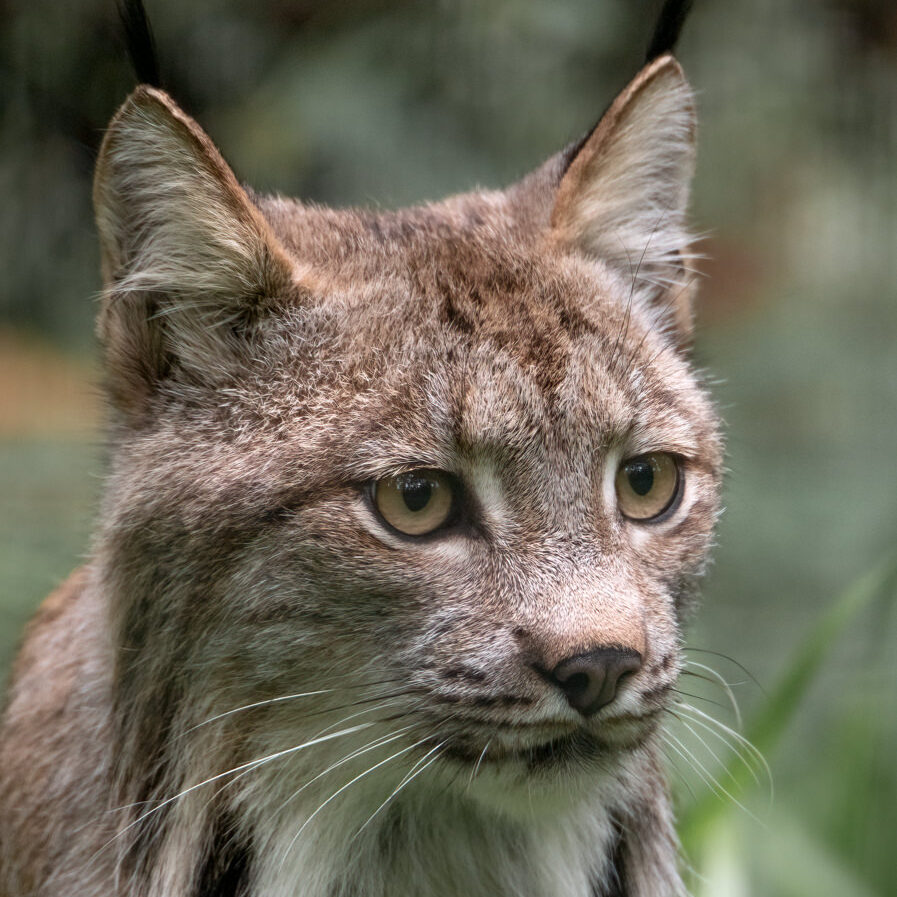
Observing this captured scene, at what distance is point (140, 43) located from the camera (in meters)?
3.05

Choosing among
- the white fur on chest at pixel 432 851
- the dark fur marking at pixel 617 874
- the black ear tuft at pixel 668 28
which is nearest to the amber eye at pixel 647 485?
the white fur on chest at pixel 432 851

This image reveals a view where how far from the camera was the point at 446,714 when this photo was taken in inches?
113

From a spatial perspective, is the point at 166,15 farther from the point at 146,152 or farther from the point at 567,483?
the point at 567,483

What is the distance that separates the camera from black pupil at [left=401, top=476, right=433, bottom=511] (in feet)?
9.90

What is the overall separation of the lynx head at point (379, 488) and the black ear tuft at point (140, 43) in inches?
5.8

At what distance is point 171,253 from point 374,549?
33.8 inches

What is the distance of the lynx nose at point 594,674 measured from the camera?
271 cm

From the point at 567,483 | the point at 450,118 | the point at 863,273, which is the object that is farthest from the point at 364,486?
the point at 863,273

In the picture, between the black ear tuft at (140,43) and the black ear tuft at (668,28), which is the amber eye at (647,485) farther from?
the black ear tuft at (140,43)

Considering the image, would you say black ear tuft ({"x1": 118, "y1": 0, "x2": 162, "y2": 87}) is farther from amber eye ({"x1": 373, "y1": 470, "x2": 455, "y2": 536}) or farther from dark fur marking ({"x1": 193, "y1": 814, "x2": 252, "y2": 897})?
dark fur marking ({"x1": 193, "y1": 814, "x2": 252, "y2": 897})

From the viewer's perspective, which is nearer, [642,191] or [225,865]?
[225,865]

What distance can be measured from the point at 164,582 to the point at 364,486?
522 millimetres

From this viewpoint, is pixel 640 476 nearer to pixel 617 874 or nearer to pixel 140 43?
pixel 617 874

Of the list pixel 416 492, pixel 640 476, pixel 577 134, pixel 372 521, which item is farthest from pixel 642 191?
pixel 577 134
